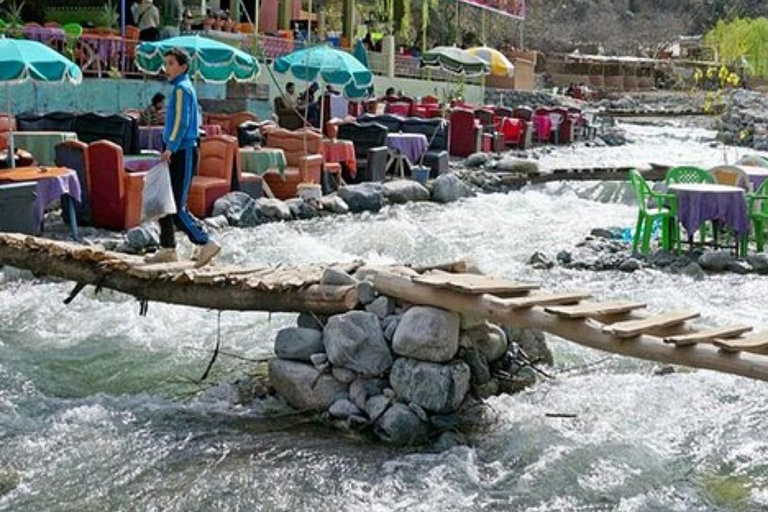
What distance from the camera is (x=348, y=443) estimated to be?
5875mm

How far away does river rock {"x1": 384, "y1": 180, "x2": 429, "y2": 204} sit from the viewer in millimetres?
15000

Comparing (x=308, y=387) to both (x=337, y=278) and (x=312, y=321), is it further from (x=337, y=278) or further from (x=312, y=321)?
(x=337, y=278)

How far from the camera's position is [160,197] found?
24.5 ft

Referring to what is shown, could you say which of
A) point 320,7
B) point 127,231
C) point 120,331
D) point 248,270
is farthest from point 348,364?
point 320,7

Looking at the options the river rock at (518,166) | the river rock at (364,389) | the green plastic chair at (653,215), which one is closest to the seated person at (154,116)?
the river rock at (518,166)

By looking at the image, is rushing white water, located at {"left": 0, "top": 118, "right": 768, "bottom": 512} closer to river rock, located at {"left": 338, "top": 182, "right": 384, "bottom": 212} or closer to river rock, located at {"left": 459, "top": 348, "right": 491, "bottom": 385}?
river rock, located at {"left": 459, "top": 348, "right": 491, "bottom": 385}

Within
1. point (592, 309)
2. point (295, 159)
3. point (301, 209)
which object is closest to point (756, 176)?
point (301, 209)

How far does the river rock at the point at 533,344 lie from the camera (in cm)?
692

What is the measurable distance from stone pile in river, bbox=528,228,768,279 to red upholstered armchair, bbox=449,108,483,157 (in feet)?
31.8

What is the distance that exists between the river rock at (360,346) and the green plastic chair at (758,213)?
6.20 m

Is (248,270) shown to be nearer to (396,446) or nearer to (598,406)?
(396,446)

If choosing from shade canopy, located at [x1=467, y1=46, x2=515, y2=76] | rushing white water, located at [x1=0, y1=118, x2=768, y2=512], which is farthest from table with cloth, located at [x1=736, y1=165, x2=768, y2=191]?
shade canopy, located at [x1=467, y1=46, x2=515, y2=76]

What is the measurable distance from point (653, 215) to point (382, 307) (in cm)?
A: 550

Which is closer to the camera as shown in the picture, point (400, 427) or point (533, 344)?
point (400, 427)
